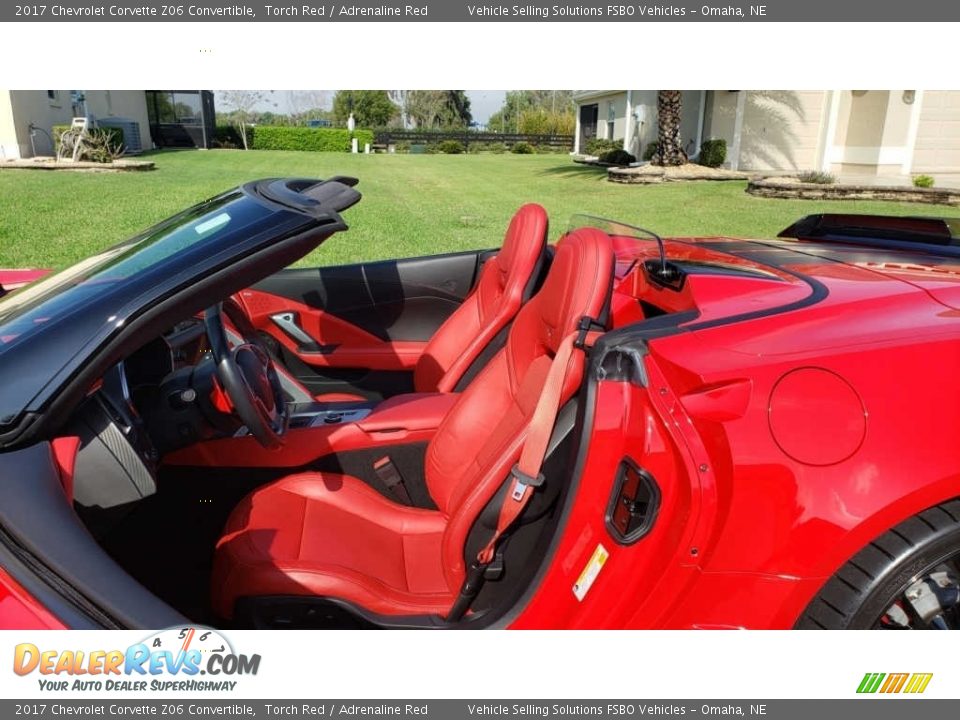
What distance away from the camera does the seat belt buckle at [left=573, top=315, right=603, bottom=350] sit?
5.72ft

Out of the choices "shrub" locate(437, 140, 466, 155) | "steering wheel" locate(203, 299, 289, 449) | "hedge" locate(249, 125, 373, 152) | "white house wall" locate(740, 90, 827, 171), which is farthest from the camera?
"shrub" locate(437, 140, 466, 155)

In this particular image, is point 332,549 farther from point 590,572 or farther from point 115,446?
point 590,572

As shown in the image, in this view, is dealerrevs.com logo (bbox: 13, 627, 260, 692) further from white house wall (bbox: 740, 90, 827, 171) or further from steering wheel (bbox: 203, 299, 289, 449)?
white house wall (bbox: 740, 90, 827, 171)

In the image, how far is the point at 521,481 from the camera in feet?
5.62

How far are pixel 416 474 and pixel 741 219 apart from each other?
1089 cm

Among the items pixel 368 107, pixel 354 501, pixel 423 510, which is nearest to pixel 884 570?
pixel 423 510

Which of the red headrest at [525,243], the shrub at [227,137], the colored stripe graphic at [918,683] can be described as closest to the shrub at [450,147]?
the shrub at [227,137]

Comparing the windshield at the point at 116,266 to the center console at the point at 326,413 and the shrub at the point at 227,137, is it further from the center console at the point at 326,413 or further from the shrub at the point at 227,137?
the shrub at the point at 227,137

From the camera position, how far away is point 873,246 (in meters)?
2.62

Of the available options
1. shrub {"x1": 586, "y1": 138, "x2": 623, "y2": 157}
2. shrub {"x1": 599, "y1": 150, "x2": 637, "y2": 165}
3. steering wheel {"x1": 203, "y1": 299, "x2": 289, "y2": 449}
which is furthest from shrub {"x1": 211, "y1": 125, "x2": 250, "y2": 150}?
steering wheel {"x1": 203, "y1": 299, "x2": 289, "y2": 449}

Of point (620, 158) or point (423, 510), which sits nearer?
point (423, 510)

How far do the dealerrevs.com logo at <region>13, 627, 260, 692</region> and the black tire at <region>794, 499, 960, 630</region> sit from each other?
4.15 ft

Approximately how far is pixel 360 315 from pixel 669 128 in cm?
1615

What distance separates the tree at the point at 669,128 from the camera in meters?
17.3
